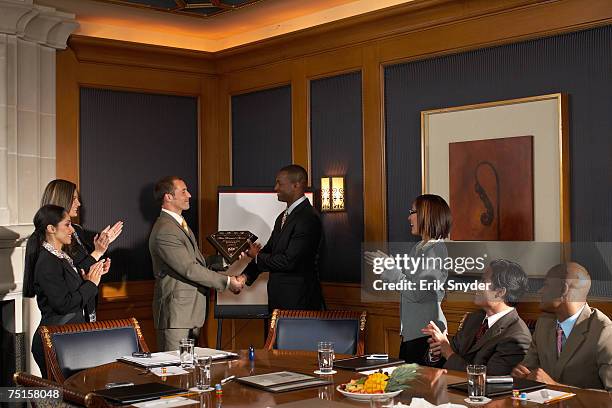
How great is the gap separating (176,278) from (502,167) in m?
2.35

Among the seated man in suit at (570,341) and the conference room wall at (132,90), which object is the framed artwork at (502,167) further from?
the conference room wall at (132,90)

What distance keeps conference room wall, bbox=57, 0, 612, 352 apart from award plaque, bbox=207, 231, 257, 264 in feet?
2.66

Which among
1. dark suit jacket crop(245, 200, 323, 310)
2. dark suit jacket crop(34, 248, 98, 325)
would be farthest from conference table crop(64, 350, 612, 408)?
dark suit jacket crop(245, 200, 323, 310)

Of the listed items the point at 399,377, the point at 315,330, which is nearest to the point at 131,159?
the point at 315,330

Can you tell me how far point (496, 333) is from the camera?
13.2ft

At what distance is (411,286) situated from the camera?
16.5 ft

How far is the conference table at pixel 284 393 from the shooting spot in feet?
10.1

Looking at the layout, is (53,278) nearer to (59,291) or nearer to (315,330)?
(59,291)

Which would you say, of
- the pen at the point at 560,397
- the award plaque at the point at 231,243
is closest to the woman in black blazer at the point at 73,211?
the award plaque at the point at 231,243

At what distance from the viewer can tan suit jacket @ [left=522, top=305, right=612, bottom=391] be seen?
11.9 feet

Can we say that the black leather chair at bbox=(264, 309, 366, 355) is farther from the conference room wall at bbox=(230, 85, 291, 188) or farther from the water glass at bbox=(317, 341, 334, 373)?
the conference room wall at bbox=(230, 85, 291, 188)

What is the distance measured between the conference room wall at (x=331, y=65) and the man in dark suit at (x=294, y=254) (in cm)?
68

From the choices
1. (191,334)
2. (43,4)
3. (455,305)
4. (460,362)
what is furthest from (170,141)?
(460,362)

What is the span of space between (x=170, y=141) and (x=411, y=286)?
3447mm
